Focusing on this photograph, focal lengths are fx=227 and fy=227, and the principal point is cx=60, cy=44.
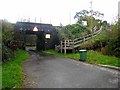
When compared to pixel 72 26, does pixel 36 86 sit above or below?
below

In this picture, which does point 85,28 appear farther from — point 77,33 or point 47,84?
point 47,84

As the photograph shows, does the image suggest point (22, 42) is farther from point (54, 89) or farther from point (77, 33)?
point (54, 89)

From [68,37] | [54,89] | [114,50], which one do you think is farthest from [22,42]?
[54,89]

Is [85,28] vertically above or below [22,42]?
above

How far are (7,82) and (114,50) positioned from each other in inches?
470

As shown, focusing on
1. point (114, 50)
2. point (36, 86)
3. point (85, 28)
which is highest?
point (85, 28)

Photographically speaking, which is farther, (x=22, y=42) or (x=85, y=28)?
(x=85, y=28)

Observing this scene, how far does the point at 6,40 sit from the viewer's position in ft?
76.2

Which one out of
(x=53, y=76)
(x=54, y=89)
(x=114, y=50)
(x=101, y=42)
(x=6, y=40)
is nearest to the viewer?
(x=54, y=89)

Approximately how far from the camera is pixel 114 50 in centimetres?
2033

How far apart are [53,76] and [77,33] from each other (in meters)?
23.9

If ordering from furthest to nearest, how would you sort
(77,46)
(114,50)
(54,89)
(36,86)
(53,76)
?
(77,46)
(114,50)
(53,76)
(36,86)
(54,89)

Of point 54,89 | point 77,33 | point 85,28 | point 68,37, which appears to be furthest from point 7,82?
point 85,28

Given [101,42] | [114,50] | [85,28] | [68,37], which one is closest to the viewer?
[114,50]
